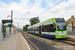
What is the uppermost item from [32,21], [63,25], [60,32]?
[32,21]

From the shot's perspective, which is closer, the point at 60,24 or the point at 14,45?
the point at 14,45

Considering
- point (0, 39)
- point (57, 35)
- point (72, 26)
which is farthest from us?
point (72, 26)

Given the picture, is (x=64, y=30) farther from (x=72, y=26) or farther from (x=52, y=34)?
(x=72, y=26)

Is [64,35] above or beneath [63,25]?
beneath

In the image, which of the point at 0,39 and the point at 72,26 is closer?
the point at 0,39

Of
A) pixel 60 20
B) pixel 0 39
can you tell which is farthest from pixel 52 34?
pixel 0 39

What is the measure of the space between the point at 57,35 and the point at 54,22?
1988 millimetres

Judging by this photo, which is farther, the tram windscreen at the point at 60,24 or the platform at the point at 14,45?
the tram windscreen at the point at 60,24

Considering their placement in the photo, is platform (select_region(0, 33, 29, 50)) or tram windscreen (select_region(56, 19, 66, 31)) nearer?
platform (select_region(0, 33, 29, 50))

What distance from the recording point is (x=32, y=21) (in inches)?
3115

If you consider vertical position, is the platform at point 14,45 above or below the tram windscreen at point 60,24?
below

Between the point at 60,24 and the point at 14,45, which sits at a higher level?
the point at 60,24

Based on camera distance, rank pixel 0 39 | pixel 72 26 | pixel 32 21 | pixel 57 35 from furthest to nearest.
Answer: pixel 32 21, pixel 72 26, pixel 0 39, pixel 57 35

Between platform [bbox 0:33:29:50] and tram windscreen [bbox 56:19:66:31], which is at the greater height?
tram windscreen [bbox 56:19:66:31]
